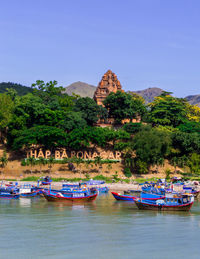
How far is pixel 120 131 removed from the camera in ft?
342

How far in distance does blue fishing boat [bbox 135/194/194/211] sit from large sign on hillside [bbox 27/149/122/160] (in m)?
43.6

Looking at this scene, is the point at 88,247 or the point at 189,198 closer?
the point at 88,247

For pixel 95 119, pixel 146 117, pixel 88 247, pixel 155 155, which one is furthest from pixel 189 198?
pixel 146 117

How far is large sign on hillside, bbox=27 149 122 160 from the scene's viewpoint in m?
97.4

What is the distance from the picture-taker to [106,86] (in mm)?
124750

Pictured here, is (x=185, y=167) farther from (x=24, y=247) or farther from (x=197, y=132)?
(x=24, y=247)

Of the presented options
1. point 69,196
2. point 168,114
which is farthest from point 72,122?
point 69,196

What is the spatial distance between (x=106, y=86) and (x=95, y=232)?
87.5 meters

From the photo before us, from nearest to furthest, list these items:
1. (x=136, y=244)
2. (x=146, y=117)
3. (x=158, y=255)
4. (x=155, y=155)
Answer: (x=158, y=255) < (x=136, y=244) < (x=155, y=155) < (x=146, y=117)

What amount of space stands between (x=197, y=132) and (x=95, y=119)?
29942mm

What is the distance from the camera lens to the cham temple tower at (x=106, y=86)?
12338 centimetres

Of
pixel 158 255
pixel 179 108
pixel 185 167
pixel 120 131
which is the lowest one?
pixel 158 255

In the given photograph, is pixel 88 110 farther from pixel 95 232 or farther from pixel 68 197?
pixel 95 232

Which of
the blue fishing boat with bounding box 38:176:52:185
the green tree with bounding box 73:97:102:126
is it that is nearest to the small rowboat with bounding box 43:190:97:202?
the blue fishing boat with bounding box 38:176:52:185
